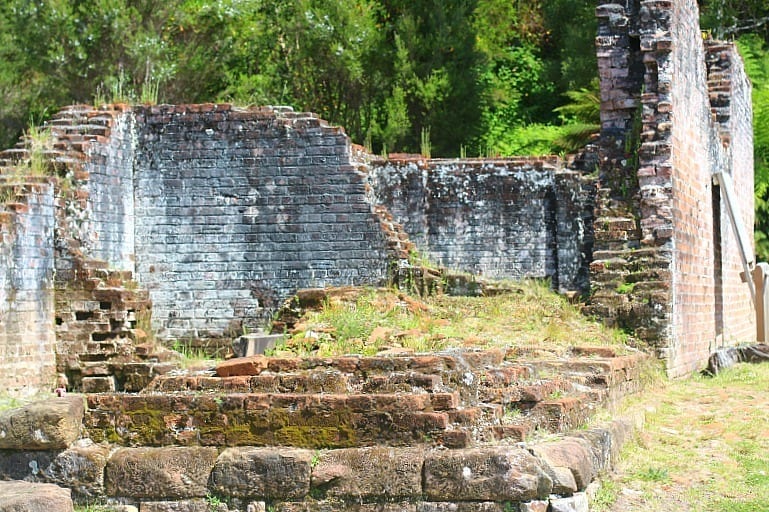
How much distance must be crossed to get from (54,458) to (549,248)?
9.46 meters

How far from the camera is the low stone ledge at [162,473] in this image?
7.61 m

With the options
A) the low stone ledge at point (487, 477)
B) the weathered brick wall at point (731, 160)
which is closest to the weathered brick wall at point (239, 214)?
the weathered brick wall at point (731, 160)

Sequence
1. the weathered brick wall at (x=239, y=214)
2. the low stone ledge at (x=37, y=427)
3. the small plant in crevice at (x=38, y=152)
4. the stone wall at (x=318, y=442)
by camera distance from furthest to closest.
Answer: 1. the weathered brick wall at (x=239, y=214)
2. the small plant in crevice at (x=38, y=152)
3. the low stone ledge at (x=37, y=427)
4. the stone wall at (x=318, y=442)

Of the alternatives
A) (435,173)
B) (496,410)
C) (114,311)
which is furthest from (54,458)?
(435,173)

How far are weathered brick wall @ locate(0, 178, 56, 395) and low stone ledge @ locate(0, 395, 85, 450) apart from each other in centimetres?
576

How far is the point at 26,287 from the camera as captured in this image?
46.1 ft

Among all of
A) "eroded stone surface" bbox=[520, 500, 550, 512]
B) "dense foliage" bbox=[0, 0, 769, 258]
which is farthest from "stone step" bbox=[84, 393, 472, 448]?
"dense foliage" bbox=[0, 0, 769, 258]

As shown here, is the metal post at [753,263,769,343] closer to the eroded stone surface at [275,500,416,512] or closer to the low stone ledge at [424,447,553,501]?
the low stone ledge at [424,447,553,501]

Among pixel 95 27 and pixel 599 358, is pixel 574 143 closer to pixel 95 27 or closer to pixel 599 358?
pixel 95 27

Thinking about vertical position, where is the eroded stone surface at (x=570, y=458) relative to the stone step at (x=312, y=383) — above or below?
below

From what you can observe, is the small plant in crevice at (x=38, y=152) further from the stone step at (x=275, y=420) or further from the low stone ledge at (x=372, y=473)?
the low stone ledge at (x=372, y=473)

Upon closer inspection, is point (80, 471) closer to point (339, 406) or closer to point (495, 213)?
point (339, 406)

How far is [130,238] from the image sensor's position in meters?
16.0

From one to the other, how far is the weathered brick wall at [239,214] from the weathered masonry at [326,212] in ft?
0.06
